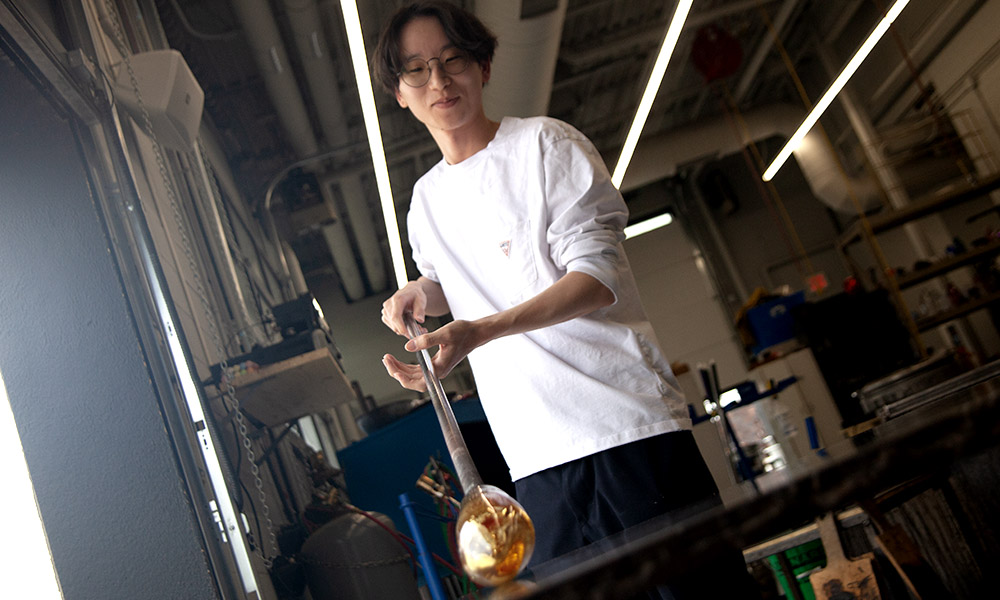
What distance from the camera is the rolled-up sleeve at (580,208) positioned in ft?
3.50

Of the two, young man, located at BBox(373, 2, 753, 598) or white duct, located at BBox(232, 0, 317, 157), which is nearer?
young man, located at BBox(373, 2, 753, 598)

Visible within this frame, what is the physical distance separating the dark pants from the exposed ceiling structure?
14.0ft

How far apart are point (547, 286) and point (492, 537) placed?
56cm

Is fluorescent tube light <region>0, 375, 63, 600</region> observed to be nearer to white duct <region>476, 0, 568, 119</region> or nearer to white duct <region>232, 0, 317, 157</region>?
white duct <region>232, 0, 317, 157</region>

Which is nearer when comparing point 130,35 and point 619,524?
point 619,524

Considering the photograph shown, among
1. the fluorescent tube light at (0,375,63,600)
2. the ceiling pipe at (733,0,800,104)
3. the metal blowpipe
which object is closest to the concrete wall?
the fluorescent tube light at (0,375,63,600)

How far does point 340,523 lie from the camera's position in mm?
2998

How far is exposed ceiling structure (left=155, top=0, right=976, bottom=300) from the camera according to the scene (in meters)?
5.27

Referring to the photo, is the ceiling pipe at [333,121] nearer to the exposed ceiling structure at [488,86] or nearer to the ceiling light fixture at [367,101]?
the exposed ceiling structure at [488,86]

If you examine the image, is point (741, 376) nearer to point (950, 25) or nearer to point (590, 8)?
point (950, 25)

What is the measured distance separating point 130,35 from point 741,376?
9.69 meters

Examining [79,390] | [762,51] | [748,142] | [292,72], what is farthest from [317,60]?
[748,142]

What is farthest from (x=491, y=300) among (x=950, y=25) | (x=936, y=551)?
(x=950, y=25)

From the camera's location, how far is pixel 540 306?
96 cm
